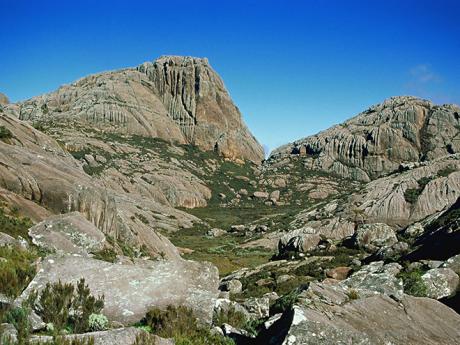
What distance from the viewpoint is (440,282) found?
17953 mm

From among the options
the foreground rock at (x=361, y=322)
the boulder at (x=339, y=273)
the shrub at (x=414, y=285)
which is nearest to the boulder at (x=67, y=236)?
the foreground rock at (x=361, y=322)

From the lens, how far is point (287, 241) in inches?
3396

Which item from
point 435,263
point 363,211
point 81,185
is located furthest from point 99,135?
point 435,263

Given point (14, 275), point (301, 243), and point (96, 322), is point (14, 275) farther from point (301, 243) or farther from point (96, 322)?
point (301, 243)

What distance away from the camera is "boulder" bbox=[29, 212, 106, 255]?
2185cm

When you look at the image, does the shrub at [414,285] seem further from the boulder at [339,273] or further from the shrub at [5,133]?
the shrub at [5,133]

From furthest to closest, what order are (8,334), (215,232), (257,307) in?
1. (215,232)
2. (257,307)
3. (8,334)

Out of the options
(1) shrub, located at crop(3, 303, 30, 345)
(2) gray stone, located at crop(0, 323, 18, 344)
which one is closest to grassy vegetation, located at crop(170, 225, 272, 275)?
(1) shrub, located at crop(3, 303, 30, 345)

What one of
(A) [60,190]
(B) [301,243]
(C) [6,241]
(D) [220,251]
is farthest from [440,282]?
(D) [220,251]

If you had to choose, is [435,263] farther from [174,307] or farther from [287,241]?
[287,241]

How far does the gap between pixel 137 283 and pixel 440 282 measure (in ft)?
43.1

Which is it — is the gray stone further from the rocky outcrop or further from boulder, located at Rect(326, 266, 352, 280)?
boulder, located at Rect(326, 266, 352, 280)

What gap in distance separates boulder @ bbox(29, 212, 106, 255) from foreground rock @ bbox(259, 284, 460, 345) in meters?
14.9

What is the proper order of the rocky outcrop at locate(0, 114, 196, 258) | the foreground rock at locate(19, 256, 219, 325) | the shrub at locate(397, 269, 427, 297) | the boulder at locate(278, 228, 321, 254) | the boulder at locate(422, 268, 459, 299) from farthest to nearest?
1. the boulder at locate(278, 228, 321, 254)
2. the rocky outcrop at locate(0, 114, 196, 258)
3. the shrub at locate(397, 269, 427, 297)
4. the boulder at locate(422, 268, 459, 299)
5. the foreground rock at locate(19, 256, 219, 325)
